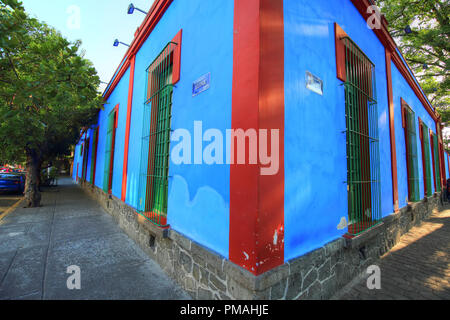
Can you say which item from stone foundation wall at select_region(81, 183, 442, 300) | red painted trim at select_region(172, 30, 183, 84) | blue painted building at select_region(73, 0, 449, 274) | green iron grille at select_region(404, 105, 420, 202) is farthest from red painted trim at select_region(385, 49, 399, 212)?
red painted trim at select_region(172, 30, 183, 84)

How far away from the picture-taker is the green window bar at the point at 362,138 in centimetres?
354

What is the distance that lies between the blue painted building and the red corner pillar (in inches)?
0.5

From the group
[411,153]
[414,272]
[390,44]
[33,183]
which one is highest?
[390,44]

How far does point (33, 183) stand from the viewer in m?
8.18

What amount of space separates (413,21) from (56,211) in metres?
18.8

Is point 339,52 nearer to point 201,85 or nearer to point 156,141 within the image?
point 201,85

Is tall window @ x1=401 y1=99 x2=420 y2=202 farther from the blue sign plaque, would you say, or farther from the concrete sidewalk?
the concrete sidewalk

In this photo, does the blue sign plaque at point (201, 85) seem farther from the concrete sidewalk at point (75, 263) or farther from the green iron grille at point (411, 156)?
the green iron grille at point (411, 156)

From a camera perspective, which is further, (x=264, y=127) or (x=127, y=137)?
(x=127, y=137)

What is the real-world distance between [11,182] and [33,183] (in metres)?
4.78

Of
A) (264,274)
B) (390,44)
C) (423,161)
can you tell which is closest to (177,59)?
(264,274)

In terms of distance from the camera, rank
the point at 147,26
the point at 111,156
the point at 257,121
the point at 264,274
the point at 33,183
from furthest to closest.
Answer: the point at 33,183 < the point at 111,156 < the point at 147,26 < the point at 257,121 < the point at 264,274

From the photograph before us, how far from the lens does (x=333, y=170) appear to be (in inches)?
114
